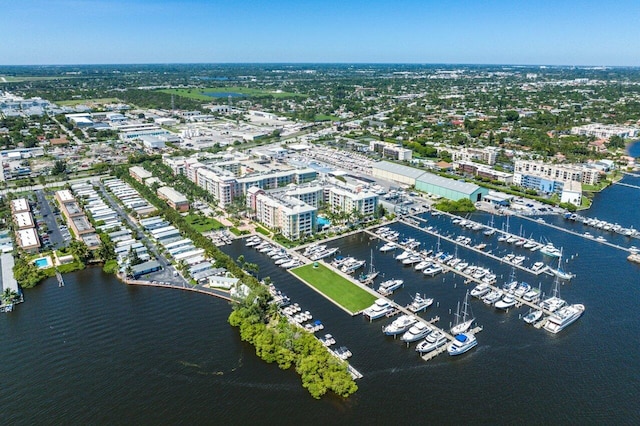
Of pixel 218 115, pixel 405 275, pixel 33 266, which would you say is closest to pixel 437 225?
pixel 405 275

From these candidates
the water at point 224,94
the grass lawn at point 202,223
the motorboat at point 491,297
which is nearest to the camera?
the motorboat at point 491,297

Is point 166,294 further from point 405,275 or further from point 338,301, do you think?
point 405,275

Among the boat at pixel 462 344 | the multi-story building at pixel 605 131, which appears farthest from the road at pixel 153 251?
the multi-story building at pixel 605 131

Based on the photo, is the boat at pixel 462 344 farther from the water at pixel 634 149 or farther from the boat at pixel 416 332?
the water at pixel 634 149

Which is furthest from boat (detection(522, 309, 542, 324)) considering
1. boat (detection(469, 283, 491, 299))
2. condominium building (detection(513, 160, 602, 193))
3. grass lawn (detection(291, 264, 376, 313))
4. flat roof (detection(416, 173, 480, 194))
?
condominium building (detection(513, 160, 602, 193))

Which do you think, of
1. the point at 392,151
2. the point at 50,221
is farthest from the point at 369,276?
the point at 392,151

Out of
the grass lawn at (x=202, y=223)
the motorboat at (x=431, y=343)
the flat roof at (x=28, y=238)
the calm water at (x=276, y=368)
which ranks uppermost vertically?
the flat roof at (x=28, y=238)

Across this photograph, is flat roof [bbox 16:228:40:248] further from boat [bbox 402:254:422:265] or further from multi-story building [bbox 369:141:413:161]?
multi-story building [bbox 369:141:413:161]
